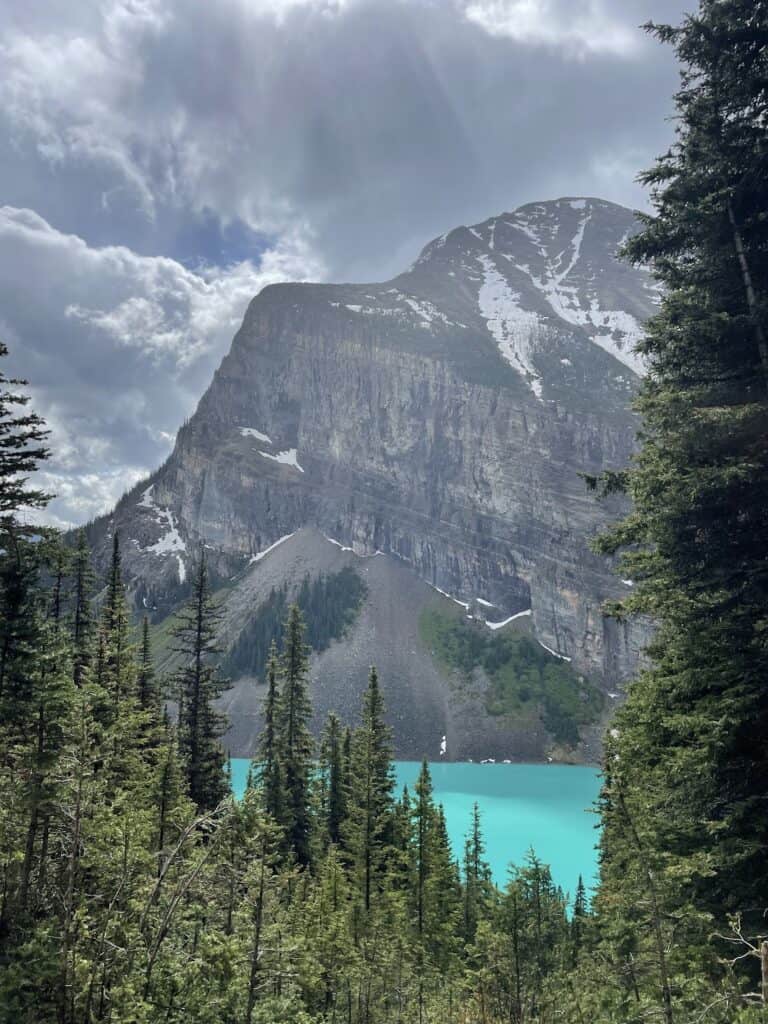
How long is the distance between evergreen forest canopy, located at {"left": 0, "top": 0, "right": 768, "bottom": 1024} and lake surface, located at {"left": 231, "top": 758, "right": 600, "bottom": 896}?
26938 millimetres

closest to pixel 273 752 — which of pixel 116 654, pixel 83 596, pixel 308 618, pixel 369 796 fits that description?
pixel 369 796

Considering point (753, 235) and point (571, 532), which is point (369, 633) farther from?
point (753, 235)

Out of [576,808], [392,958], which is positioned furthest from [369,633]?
[392,958]

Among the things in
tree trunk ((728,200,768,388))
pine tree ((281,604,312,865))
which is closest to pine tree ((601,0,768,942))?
tree trunk ((728,200,768,388))

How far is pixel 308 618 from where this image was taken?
7077 inches

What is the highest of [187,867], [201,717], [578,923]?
[187,867]

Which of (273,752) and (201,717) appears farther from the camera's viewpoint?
(273,752)

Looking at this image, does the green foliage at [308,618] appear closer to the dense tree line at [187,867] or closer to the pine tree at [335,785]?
the pine tree at [335,785]

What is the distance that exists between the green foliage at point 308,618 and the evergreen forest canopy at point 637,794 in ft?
524

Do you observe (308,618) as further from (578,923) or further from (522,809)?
(578,923)

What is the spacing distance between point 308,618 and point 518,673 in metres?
59.6

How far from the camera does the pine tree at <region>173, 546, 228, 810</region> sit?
83.9 ft

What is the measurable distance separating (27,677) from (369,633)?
166456mm

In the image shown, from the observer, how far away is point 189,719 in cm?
2636
